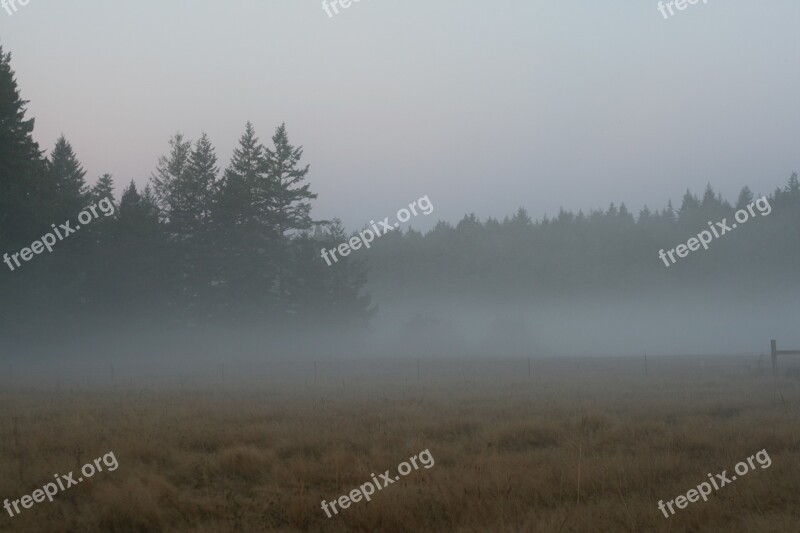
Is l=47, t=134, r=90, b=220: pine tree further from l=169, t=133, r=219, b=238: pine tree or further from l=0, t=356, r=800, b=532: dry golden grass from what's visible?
l=0, t=356, r=800, b=532: dry golden grass

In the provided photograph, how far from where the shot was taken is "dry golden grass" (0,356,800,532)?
336 inches

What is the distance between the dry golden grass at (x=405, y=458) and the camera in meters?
8.55

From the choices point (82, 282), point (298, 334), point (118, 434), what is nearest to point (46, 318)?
point (82, 282)

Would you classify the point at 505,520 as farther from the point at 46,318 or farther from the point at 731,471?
the point at 46,318

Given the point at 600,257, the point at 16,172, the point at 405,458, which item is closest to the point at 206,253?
the point at 16,172

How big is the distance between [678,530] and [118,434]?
9.33 metres

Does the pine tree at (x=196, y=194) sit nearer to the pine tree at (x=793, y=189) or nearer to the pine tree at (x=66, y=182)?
the pine tree at (x=66, y=182)

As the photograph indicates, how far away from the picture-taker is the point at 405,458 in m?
11.5

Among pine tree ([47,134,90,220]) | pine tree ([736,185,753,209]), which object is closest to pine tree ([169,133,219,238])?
pine tree ([47,134,90,220])

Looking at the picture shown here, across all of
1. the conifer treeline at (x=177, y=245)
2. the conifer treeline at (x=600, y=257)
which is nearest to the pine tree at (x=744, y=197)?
the conifer treeline at (x=600, y=257)

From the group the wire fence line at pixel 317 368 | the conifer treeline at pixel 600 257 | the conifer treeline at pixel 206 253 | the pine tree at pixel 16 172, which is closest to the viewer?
the pine tree at pixel 16 172

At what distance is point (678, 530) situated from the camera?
26.7 feet

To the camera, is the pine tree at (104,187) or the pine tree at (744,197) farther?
the pine tree at (744,197)

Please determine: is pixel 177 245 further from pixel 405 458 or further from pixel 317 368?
pixel 405 458
